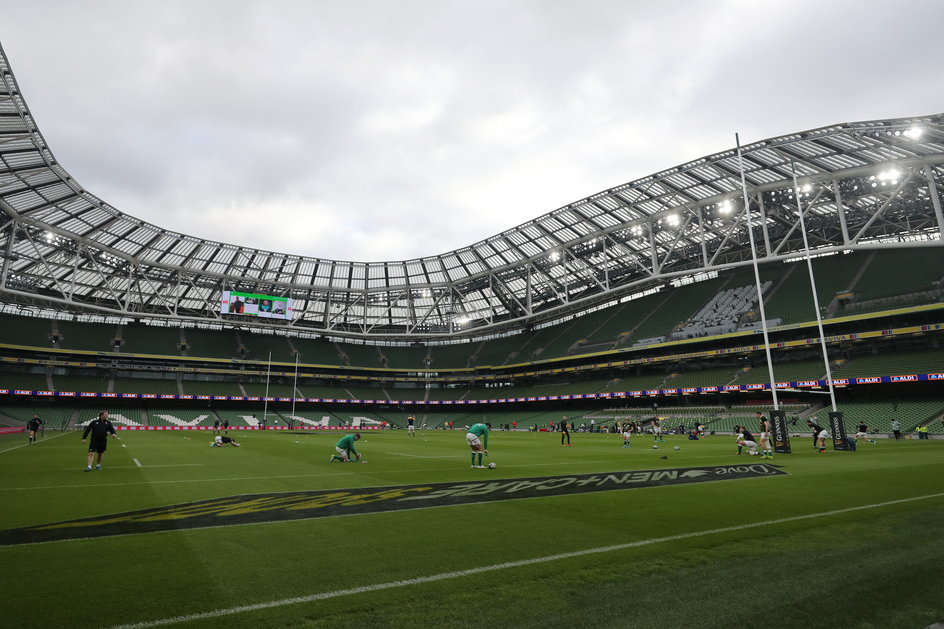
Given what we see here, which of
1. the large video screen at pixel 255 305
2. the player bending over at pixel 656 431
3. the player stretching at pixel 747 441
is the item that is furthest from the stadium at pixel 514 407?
the player bending over at pixel 656 431

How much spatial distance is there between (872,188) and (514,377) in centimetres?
4977

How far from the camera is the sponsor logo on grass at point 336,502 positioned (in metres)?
6.75

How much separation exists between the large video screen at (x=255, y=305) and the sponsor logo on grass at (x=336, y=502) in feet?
182

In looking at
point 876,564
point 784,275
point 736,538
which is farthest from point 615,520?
point 784,275

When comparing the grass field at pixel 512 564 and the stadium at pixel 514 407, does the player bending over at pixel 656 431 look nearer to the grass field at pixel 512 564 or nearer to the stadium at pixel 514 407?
the stadium at pixel 514 407

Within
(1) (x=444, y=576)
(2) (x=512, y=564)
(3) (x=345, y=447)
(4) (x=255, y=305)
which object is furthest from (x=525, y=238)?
(1) (x=444, y=576)

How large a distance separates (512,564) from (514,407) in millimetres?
66314

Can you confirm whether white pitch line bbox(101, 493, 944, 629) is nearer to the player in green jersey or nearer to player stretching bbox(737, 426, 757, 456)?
the player in green jersey

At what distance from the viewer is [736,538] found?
243 inches

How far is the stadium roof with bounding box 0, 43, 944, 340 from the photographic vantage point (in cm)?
3388

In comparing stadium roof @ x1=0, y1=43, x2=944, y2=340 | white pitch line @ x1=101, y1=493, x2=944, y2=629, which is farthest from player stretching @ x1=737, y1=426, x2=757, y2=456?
stadium roof @ x1=0, y1=43, x2=944, y2=340

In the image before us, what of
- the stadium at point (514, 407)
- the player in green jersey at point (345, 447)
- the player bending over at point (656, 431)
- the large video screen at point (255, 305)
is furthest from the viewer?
the large video screen at point (255, 305)

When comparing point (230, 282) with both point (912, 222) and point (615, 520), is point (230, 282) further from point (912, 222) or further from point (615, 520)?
point (912, 222)

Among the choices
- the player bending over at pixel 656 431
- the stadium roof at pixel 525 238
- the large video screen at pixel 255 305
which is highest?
the stadium roof at pixel 525 238
